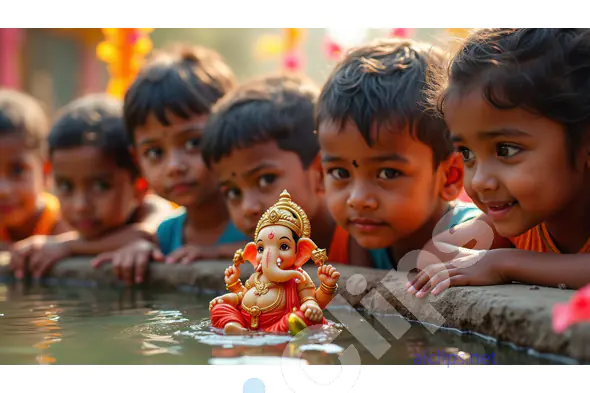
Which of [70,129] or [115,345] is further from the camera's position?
[70,129]

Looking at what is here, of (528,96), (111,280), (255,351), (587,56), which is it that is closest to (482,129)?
(528,96)

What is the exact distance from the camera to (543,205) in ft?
10.6

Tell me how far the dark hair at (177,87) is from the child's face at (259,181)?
2.88ft

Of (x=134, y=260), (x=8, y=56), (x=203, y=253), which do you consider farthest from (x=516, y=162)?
(x=8, y=56)

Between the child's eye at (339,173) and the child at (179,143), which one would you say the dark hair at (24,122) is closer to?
the child at (179,143)

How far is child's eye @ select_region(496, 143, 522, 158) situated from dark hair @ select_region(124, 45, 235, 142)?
2797 millimetres

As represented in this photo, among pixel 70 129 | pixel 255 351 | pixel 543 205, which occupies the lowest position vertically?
pixel 255 351

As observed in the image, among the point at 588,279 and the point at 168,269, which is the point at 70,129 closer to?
the point at 168,269

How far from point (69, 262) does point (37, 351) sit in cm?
314

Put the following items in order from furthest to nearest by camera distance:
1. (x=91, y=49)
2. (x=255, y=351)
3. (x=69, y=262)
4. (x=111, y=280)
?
(x=91, y=49) → (x=69, y=262) → (x=111, y=280) → (x=255, y=351)

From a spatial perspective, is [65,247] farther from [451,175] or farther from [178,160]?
[451,175]

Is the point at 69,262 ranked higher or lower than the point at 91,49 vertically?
lower

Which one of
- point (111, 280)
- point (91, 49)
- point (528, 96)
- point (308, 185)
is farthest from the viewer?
point (91, 49)

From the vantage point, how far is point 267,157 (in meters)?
4.75
